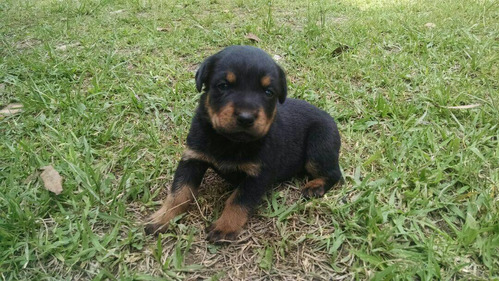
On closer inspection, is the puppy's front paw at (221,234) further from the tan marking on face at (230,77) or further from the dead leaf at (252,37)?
the dead leaf at (252,37)

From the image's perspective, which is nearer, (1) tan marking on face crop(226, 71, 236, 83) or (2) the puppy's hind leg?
(1) tan marking on face crop(226, 71, 236, 83)

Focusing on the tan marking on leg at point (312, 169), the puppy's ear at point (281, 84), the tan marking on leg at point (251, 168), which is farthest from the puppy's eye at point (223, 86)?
the tan marking on leg at point (312, 169)

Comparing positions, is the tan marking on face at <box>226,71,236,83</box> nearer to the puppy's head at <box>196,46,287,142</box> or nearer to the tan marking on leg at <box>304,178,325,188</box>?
the puppy's head at <box>196,46,287,142</box>

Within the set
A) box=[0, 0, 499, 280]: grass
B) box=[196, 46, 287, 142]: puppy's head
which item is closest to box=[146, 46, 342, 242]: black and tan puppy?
box=[196, 46, 287, 142]: puppy's head

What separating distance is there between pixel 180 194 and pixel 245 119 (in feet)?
2.87

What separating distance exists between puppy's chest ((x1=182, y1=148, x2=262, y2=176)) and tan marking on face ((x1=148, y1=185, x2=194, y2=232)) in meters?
0.28

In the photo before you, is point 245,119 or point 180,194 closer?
point 245,119

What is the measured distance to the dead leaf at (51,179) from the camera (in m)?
2.65

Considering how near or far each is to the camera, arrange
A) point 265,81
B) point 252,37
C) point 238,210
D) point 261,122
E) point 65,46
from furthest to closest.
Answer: point 252,37, point 65,46, point 238,210, point 265,81, point 261,122

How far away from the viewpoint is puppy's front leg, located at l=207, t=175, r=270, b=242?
2491 millimetres

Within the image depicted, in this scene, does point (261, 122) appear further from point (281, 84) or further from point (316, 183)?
point (316, 183)

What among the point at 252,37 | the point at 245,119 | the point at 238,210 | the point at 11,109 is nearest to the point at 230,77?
the point at 245,119

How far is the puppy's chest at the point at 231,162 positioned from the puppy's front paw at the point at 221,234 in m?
0.43

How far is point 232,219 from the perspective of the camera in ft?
8.25
